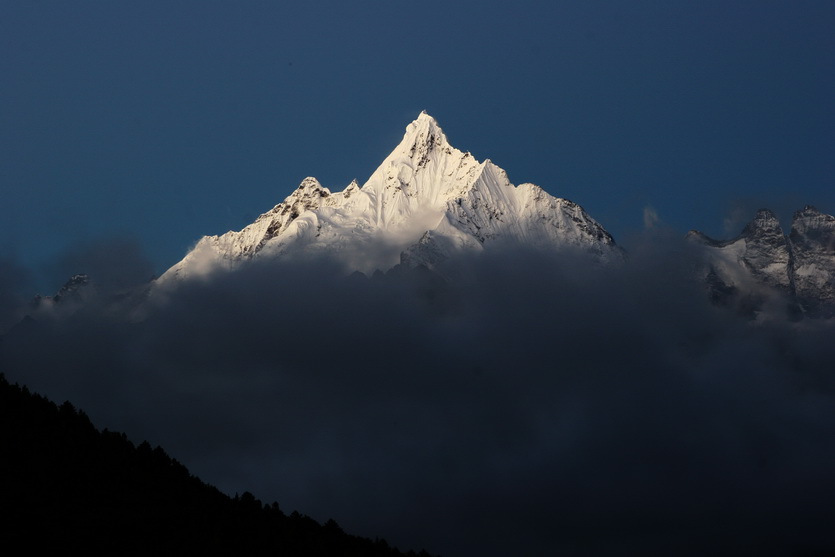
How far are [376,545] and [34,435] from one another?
122 ft

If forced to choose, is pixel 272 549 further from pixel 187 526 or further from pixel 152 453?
pixel 152 453

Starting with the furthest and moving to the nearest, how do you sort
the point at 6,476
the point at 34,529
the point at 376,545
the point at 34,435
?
the point at 376,545 < the point at 34,435 < the point at 6,476 < the point at 34,529

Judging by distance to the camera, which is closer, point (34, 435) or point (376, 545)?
point (34, 435)

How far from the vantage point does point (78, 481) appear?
5728 inches

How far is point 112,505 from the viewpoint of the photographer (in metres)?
144

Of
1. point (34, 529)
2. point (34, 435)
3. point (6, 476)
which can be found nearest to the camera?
point (34, 529)

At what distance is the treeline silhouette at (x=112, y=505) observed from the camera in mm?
132625

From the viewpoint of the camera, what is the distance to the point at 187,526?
14500 centimetres

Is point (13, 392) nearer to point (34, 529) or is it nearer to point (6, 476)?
point (6, 476)

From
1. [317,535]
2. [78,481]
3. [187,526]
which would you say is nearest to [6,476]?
[78,481]

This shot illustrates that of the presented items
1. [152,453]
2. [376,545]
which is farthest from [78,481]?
[376,545]

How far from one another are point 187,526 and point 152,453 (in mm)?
19762

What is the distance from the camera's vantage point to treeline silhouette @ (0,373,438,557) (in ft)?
435

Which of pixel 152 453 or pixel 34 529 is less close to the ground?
pixel 152 453
